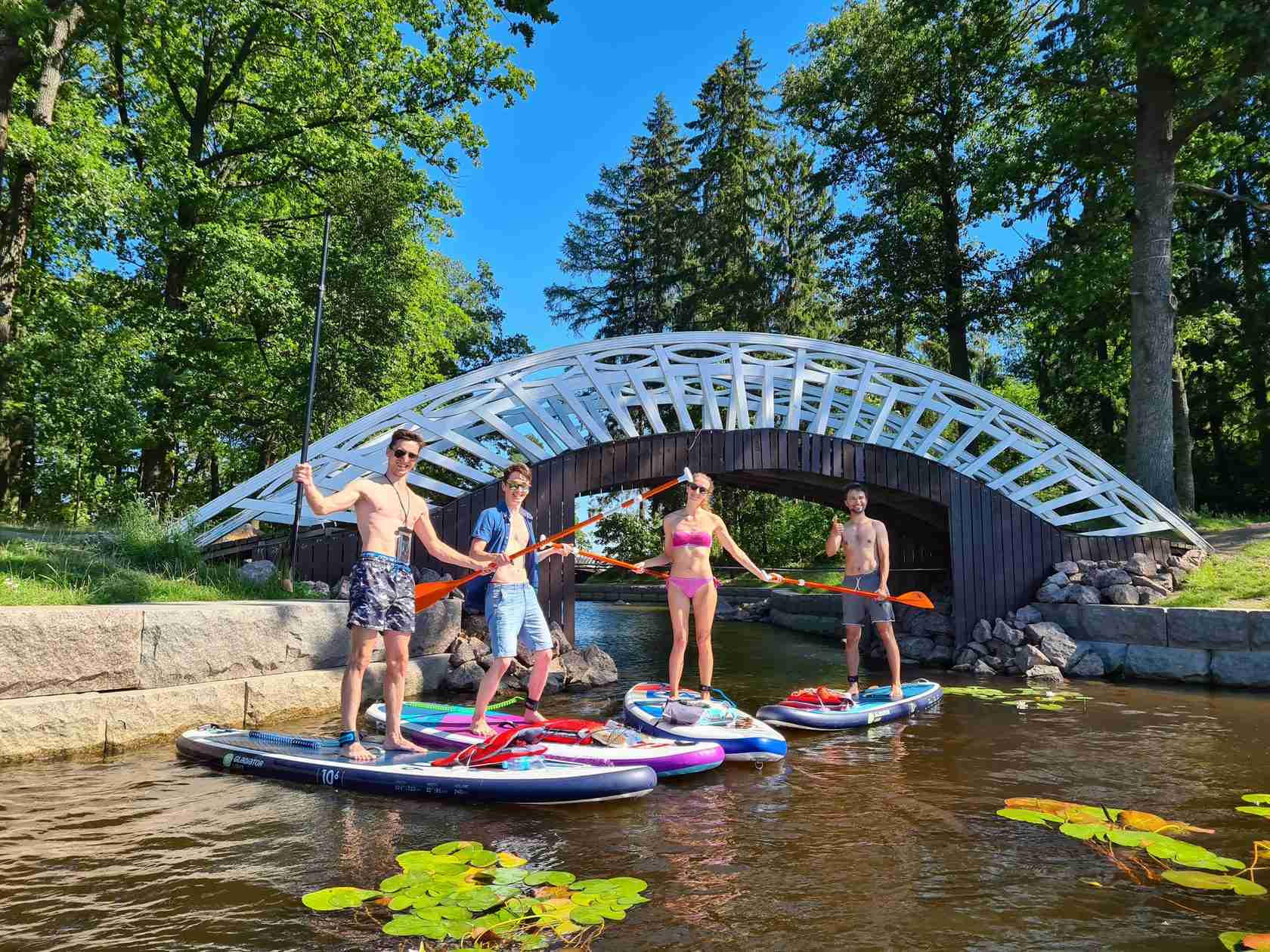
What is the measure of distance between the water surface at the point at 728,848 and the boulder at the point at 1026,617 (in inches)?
205

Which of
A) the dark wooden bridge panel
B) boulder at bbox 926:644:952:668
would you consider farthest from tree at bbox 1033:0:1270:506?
boulder at bbox 926:644:952:668

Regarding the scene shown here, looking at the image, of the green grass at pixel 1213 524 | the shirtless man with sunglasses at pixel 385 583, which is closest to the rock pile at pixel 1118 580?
the green grass at pixel 1213 524

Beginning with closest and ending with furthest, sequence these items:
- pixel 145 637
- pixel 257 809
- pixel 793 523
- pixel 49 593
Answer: pixel 257 809 < pixel 145 637 < pixel 49 593 < pixel 793 523

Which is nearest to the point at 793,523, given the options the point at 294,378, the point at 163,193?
the point at 294,378

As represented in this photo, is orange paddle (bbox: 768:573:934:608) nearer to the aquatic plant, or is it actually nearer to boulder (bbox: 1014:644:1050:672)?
boulder (bbox: 1014:644:1050:672)

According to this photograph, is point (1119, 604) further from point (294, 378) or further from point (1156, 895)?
point (294, 378)

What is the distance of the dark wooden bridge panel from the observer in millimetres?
11094

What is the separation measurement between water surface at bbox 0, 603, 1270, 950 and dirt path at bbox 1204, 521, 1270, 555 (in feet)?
26.0

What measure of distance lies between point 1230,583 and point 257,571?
1339 centimetres

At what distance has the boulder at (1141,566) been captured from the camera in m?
12.0

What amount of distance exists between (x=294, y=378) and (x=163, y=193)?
426 cm

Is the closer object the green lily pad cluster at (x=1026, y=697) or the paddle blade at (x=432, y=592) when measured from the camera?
the paddle blade at (x=432, y=592)

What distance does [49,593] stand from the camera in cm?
631

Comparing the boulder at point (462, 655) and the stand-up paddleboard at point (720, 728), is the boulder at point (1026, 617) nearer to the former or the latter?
the stand-up paddleboard at point (720, 728)
